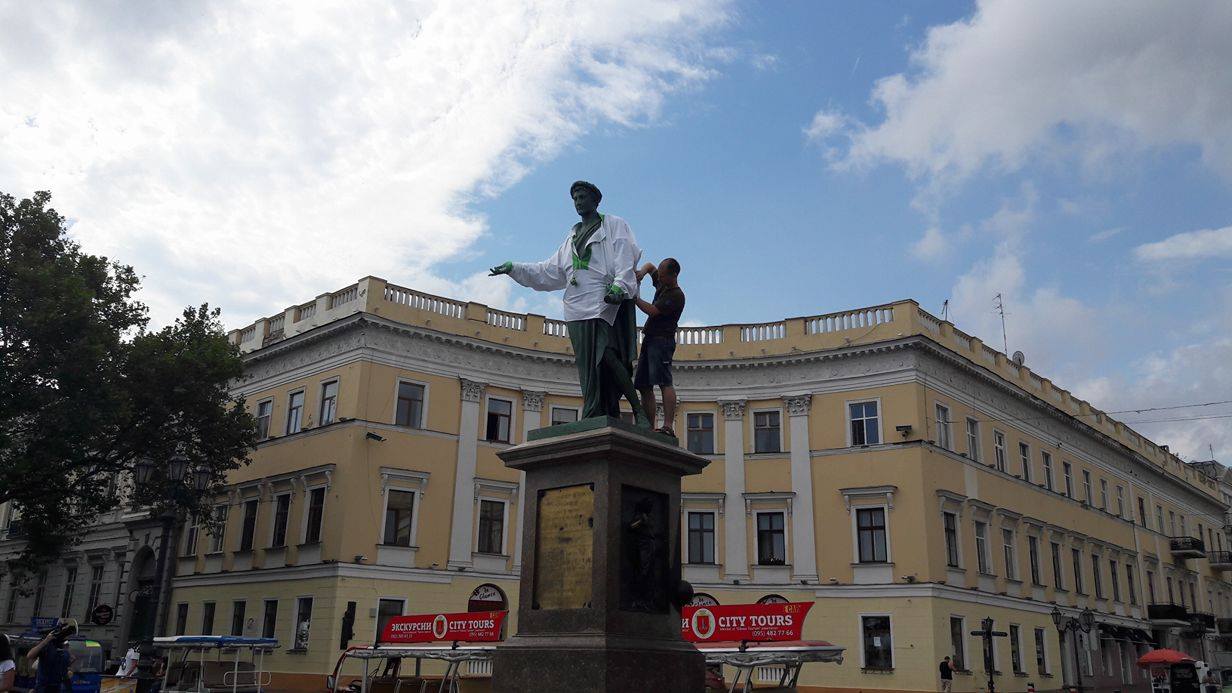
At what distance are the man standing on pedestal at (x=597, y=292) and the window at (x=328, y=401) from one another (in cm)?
2307

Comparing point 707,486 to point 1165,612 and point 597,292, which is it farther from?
point 1165,612

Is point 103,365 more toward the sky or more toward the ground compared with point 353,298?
more toward the ground

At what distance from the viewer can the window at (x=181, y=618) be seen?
115 ft

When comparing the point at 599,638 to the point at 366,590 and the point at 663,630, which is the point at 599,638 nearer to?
the point at 663,630

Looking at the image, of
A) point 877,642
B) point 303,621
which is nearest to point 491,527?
point 303,621

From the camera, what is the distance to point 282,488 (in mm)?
32812

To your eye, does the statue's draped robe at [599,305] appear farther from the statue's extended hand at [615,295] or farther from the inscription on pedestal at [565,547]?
the inscription on pedestal at [565,547]

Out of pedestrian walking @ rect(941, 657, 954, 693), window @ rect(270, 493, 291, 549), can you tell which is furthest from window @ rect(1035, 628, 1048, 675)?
window @ rect(270, 493, 291, 549)

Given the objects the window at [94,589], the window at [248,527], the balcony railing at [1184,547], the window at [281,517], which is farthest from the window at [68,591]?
the balcony railing at [1184,547]

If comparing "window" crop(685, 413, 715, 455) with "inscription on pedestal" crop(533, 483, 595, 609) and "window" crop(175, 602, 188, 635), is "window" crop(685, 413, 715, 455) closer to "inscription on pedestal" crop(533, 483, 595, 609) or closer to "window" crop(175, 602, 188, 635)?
"window" crop(175, 602, 188, 635)

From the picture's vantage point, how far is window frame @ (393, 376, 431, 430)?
31.4 metres

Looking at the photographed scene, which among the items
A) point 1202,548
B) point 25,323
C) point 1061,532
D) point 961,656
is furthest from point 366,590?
point 1202,548

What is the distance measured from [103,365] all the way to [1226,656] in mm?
54163

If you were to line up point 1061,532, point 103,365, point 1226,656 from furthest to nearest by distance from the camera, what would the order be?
point 1226,656 → point 1061,532 → point 103,365
